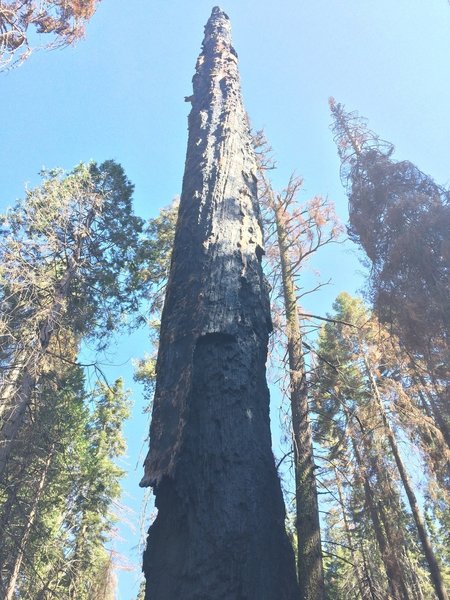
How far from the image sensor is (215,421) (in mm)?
2420

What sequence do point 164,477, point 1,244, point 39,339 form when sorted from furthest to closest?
point 1,244 → point 39,339 → point 164,477

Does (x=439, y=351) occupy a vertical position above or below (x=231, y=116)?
above

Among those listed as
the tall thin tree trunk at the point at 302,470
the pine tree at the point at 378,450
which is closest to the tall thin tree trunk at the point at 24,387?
the tall thin tree trunk at the point at 302,470

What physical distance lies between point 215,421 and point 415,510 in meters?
15.1

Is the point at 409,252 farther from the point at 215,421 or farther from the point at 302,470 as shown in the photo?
the point at 215,421

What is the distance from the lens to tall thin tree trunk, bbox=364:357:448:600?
13.9 metres

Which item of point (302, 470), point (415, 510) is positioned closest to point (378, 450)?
point (415, 510)

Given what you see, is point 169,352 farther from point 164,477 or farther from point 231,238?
point 231,238

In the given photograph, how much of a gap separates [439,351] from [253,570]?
8209 mm

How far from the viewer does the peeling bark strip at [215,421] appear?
6.59 feet

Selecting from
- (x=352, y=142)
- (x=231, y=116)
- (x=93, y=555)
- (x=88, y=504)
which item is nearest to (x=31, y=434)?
(x=231, y=116)

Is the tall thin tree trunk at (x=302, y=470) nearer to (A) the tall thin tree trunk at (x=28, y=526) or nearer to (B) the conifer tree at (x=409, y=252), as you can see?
(B) the conifer tree at (x=409, y=252)

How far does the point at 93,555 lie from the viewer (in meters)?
21.0

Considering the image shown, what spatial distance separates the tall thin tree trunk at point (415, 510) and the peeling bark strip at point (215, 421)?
1194 cm
